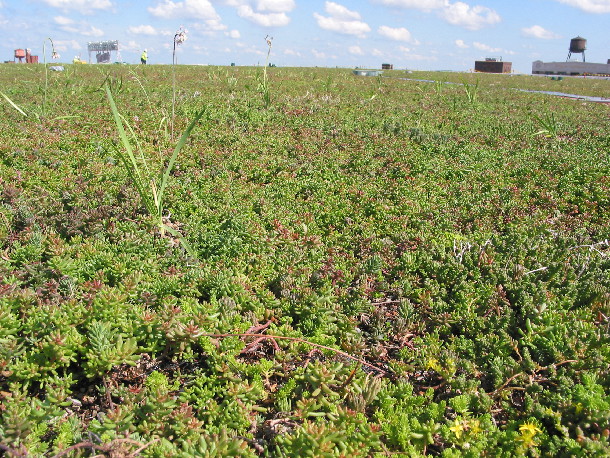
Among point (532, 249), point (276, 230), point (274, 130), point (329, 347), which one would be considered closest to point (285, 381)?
point (329, 347)

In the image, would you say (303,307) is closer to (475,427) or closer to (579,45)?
(475,427)

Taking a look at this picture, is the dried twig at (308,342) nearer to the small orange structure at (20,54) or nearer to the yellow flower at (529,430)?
the yellow flower at (529,430)

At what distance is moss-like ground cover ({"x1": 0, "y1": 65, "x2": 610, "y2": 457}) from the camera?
2486mm

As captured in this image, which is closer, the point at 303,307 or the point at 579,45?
the point at 303,307

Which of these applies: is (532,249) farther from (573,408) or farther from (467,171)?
(467,171)

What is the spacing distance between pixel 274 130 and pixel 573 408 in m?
7.22

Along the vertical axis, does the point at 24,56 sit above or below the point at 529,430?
above

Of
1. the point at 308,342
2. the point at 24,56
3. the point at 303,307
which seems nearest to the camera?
the point at 308,342

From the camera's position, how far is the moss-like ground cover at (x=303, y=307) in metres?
2.49

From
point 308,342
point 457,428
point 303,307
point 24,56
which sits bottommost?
point 457,428

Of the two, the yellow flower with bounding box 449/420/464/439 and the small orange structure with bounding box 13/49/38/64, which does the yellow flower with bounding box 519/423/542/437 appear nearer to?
the yellow flower with bounding box 449/420/464/439

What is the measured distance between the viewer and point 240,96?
42.4 ft

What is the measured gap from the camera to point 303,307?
3424mm

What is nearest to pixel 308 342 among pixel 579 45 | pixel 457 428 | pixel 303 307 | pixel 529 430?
pixel 303 307
